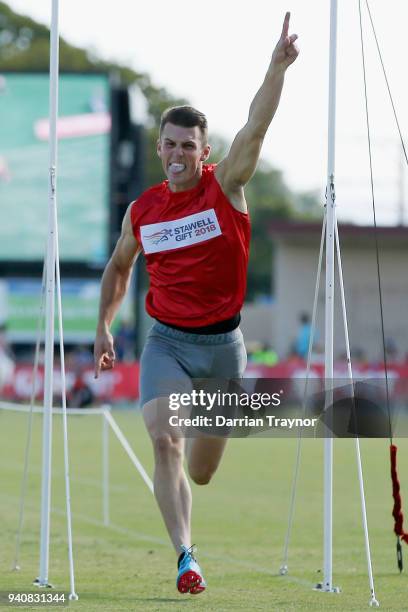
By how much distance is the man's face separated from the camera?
8.34 metres

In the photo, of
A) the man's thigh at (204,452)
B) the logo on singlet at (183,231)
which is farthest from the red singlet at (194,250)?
the man's thigh at (204,452)

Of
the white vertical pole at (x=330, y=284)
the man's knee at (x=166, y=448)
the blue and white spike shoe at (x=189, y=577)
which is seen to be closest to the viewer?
the blue and white spike shoe at (x=189, y=577)

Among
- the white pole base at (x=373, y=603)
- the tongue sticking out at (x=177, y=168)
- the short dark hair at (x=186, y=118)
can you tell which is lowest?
the white pole base at (x=373, y=603)

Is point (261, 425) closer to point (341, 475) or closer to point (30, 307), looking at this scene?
point (341, 475)

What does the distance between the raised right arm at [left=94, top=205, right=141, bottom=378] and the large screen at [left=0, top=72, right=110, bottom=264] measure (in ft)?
92.8

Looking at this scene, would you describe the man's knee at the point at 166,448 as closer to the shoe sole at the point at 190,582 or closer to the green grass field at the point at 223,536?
the shoe sole at the point at 190,582

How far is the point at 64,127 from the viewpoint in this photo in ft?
122

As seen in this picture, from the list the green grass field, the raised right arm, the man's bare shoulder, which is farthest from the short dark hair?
the green grass field

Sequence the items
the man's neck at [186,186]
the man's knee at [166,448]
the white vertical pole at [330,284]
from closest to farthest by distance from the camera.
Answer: the man's knee at [166,448]
the man's neck at [186,186]
the white vertical pole at [330,284]

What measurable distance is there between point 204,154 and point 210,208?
347 millimetres

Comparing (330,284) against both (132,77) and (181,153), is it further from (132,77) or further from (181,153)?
(132,77)

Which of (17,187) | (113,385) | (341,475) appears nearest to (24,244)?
(17,187)

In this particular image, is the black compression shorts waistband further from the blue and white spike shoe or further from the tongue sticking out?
the blue and white spike shoe

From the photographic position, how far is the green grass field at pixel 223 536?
28.1 feet
